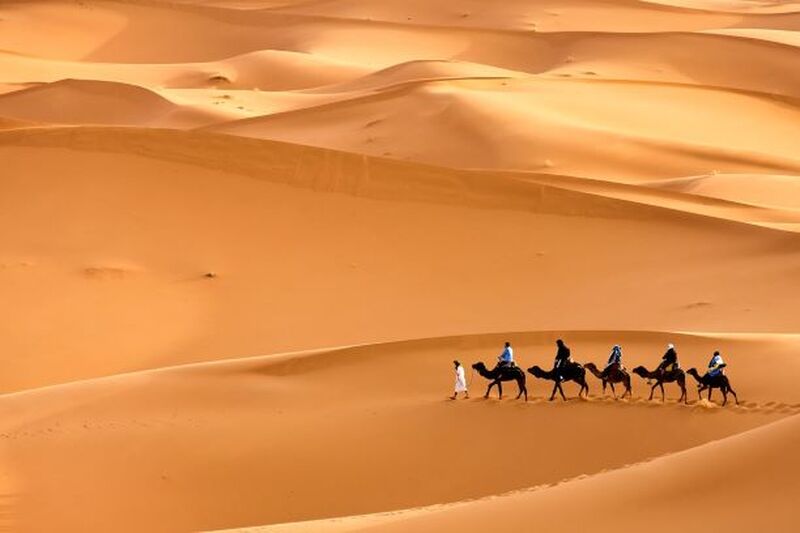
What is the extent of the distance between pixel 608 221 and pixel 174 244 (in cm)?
516

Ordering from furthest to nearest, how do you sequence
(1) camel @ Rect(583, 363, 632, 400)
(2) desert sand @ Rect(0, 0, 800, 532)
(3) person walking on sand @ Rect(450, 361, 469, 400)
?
(3) person walking on sand @ Rect(450, 361, 469, 400) < (1) camel @ Rect(583, 363, 632, 400) < (2) desert sand @ Rect(0, 0, 800, 532)

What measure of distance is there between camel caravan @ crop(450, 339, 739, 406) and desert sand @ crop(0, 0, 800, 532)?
17 centimetres

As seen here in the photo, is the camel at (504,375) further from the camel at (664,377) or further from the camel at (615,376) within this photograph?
the camel at (664,377)

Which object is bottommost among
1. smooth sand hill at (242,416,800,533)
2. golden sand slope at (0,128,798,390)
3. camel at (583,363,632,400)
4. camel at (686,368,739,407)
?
smooth sand hill at (242,416,800,533)

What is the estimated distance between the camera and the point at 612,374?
12570 millimetres

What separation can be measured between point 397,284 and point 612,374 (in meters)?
7.52

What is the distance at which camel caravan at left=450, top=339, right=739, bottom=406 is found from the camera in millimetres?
12297

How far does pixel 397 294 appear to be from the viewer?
64.4ft

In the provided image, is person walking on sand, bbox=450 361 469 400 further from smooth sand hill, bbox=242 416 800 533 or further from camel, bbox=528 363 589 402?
smooth sand hill, bbox=242 416 800 533

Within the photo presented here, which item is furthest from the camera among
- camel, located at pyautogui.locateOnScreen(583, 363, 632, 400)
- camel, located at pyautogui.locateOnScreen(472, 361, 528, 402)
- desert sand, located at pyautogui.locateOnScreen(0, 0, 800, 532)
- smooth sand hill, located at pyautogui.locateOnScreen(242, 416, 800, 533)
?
camel, located at pyautogui.locateOnScreen(472, 361, 528, 402)

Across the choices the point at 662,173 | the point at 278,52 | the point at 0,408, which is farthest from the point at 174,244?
the point at 278,52

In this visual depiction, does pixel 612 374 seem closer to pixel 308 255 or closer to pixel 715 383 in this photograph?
pixel 715 383

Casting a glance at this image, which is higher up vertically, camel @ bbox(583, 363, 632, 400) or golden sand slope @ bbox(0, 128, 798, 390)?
golden sand slope @ bbox(0, 128, 798, 390)

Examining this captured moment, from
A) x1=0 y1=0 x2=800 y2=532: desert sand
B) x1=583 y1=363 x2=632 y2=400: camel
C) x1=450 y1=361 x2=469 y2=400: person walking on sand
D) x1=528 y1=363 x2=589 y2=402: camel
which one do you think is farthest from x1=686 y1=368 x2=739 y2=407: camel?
x1=450 y1=361 x2=469 y2=400: person walking on sand
